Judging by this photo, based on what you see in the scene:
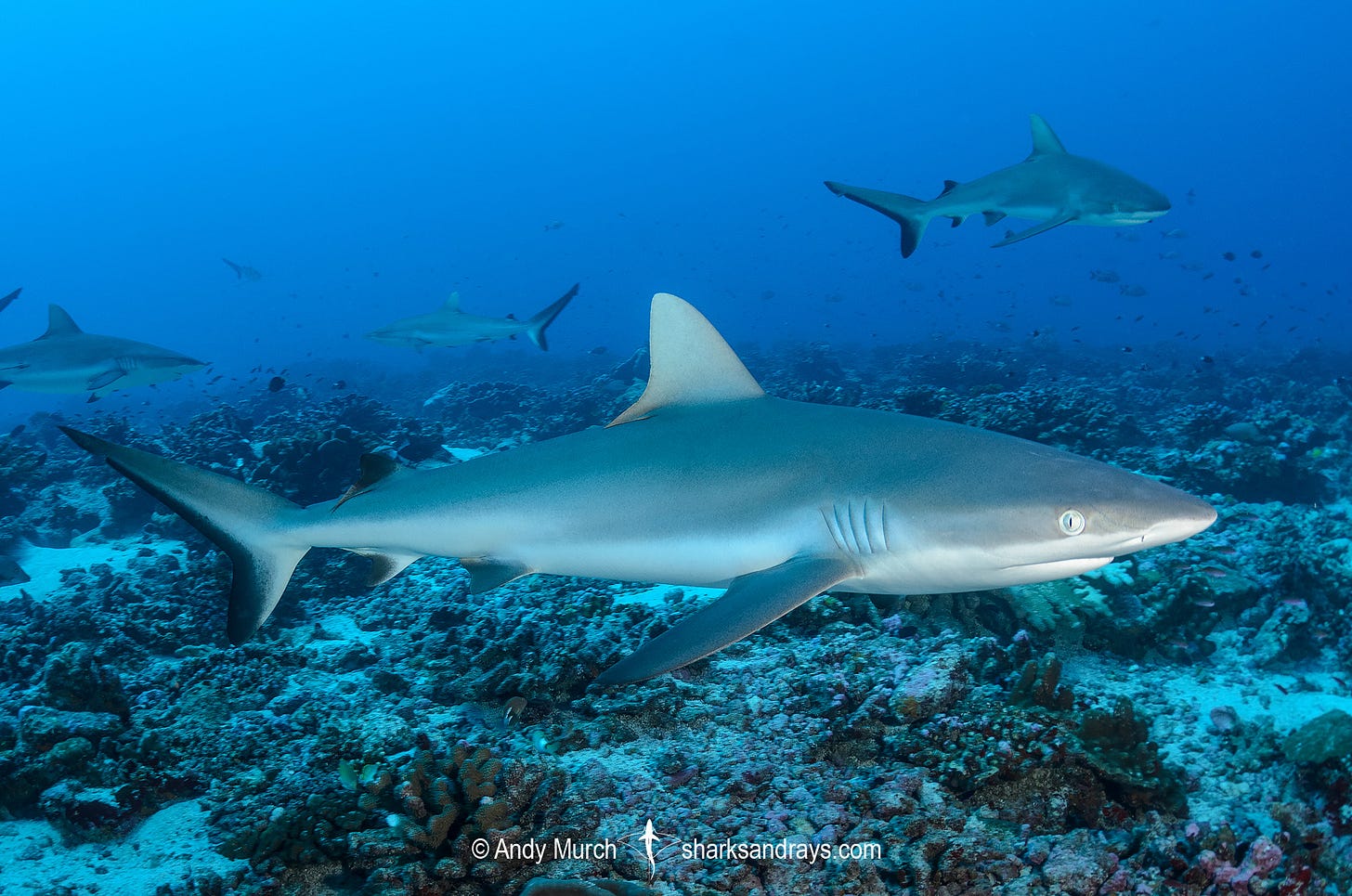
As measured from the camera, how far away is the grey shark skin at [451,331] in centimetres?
1148

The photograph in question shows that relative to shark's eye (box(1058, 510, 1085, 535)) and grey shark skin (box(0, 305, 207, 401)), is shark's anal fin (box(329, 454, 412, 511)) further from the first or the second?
grey shark skin (box(0, 305, 207, 401))

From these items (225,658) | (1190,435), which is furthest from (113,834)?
(1190,435)

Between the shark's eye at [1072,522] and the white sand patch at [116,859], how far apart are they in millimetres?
3349

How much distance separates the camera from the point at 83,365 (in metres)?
9.28

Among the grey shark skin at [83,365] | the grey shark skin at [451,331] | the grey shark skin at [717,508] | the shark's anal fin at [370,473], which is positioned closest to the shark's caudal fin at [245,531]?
the grey shark skin at [717,508]

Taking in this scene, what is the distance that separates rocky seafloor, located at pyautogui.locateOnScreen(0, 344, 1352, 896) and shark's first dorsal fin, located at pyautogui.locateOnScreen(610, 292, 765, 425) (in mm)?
1521

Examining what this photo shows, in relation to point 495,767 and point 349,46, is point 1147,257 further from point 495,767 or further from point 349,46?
point 495,767

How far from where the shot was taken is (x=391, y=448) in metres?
9.52

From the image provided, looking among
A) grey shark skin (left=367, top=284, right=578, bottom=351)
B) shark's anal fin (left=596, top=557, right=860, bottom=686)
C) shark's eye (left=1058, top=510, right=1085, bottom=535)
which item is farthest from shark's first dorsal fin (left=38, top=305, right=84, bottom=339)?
shark's eye (left=1058, top=510, right=1085, bottom=535)

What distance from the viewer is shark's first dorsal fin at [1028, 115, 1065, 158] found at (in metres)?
9.52

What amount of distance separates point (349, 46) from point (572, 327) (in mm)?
103741

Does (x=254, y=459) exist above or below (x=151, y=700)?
above

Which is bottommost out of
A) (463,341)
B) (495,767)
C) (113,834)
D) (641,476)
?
(113,834)

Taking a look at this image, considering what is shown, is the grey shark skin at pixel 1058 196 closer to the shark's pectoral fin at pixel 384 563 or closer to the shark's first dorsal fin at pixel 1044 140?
the shark's first dorsal fin at pixel 1044 140
